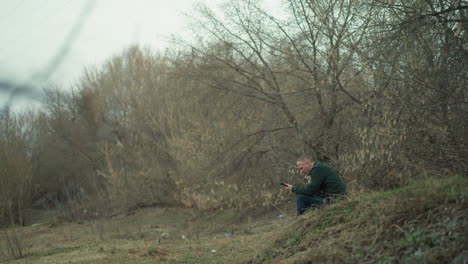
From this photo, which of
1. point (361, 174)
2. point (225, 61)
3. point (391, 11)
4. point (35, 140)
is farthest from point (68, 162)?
point (391, 11)

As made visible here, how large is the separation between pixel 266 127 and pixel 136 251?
24.8 ft

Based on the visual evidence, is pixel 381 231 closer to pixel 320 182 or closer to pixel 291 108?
pixel 320 182

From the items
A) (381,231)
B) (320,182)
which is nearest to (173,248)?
(320,182)

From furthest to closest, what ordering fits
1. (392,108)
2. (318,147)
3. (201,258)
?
1. (318,147)
2. (392,108)
3. (201,258)

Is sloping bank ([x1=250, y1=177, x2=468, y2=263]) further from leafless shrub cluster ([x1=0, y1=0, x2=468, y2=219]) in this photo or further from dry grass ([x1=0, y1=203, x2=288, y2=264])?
leafless shrub cluster ([x1=0, y1=0, x2=468, y2=219])

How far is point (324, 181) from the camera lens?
8.45 metres

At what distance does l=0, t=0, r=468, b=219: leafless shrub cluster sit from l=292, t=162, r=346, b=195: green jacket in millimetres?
2197

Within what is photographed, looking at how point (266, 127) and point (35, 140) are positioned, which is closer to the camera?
point (266, 127)

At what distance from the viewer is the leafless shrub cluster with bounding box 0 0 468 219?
32.1 ft

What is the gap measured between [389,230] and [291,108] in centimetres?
1047

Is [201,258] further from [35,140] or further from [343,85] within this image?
[35,140]

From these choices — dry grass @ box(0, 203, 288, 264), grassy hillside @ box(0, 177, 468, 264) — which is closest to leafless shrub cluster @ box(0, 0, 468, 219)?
dry grass @ box(0, 203, 288, 264)

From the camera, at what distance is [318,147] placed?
15047mm

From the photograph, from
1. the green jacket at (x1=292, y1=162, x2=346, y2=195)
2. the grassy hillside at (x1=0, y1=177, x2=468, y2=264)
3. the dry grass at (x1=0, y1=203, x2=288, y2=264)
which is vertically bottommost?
the dry grass at (x1=0, y1=203, x2=288, y2=264)
